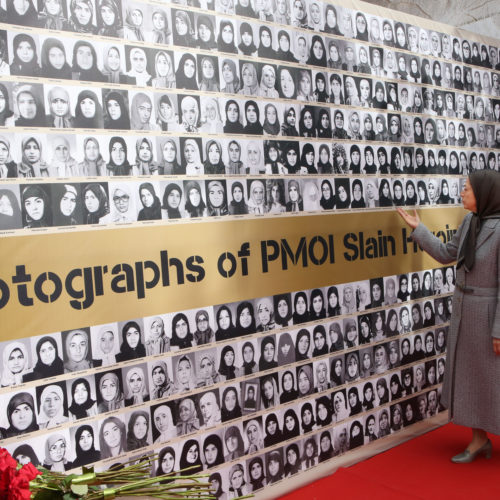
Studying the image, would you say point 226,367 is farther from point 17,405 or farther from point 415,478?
Result: point 415,478

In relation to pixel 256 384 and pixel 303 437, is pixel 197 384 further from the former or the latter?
pixel 303 437

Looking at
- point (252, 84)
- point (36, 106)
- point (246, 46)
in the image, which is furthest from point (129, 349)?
point (246, 46)

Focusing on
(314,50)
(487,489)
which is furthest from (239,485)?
(314,50)

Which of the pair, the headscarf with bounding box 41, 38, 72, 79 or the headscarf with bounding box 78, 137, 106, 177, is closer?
the headscarf with bounding box 41, 38, 72, 79

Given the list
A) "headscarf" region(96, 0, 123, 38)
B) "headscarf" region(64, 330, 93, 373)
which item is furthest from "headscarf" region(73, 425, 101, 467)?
"headscarf" region(96, 0, 123, 38)

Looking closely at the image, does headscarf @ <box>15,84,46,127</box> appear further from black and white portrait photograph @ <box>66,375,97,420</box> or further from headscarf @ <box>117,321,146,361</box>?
black and white portrait photograph @ <box>66,375,97,420</box>

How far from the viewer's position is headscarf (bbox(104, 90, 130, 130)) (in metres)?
2.58

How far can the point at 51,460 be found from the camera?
2.43 meters

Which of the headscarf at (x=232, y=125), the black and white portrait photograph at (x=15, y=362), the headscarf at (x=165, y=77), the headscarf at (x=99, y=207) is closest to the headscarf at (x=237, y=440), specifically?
the black and white portrait photograph at (x=15, y=362)

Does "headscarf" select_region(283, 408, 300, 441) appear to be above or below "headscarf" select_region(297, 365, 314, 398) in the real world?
below

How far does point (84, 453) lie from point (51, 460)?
5.6 inches

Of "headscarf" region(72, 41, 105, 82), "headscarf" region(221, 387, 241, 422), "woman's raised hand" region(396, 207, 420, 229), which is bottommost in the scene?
"headscarf" region(221, 387, 241, 422)

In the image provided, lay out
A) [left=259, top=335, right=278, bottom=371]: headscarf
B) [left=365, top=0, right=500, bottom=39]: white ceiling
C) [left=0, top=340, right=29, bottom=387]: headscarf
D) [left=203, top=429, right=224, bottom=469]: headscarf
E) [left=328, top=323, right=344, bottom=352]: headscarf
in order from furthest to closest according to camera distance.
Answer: [left=365, top=0, right=500, bottom=39]: white ceiling, [left=328, top=323, right=344, bottom=352]: headscarf, [left=259, top=335, right=278, bottom=371]: headscarf, [left=203, top=429, right=224, bottom=469]: headscarf, [left=0, top=340, right=29, bottom=387]: headscarf

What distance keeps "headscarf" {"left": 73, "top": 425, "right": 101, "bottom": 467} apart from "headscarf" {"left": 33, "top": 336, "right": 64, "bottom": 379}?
273mm
